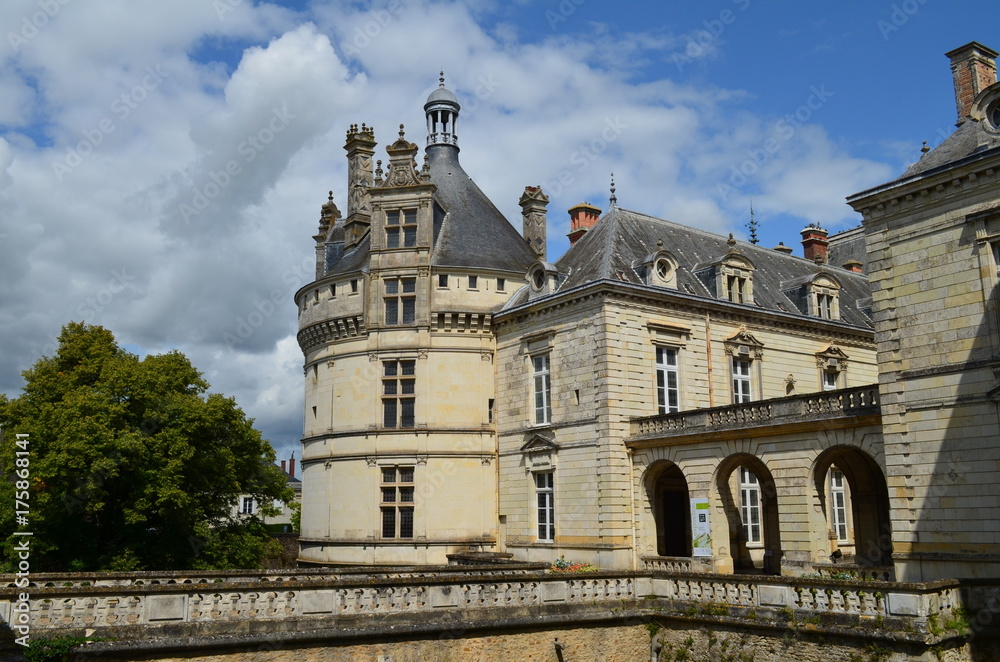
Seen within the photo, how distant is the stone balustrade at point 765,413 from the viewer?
61.6 feet

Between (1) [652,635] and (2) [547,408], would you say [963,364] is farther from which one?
(2) [547,408]

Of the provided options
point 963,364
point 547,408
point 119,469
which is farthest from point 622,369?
point 119,469

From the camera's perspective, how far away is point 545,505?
84.0ft

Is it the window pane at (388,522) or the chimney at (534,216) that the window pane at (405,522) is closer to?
the window pane at (388,522)

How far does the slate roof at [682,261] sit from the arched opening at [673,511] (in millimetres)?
5660

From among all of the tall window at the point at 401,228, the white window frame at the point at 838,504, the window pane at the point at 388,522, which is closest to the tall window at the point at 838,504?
the white window frame at the point at 838,504

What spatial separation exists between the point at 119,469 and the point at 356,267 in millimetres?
9502

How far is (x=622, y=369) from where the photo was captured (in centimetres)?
2409

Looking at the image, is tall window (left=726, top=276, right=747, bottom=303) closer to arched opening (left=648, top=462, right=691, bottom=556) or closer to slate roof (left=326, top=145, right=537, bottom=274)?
arched opening (left=648, top=462, right=691, bottom=556)

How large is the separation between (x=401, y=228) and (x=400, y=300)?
2.38m

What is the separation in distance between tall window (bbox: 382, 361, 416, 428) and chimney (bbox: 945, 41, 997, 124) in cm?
1656

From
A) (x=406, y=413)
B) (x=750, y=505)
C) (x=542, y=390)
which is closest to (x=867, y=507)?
(x=750, y=505)

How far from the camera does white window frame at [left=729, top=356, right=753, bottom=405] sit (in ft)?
88.6

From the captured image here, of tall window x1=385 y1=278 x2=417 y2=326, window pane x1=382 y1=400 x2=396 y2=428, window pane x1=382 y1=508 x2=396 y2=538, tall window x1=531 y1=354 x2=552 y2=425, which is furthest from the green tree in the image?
tall window x1=531 y1=354 x2=552 y2=425
